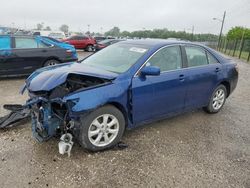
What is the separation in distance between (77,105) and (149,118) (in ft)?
4.47

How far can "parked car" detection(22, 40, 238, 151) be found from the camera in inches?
122

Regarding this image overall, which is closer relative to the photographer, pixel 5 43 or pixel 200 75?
pixel 200 75

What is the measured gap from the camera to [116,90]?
128 inches

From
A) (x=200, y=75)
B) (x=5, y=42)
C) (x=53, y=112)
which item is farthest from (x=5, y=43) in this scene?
(x=200, y=75)

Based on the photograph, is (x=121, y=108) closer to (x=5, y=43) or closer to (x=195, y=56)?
(x=195, y=56)

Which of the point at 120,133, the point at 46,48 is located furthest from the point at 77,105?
the point at 46,48

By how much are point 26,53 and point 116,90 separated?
529 centimetres

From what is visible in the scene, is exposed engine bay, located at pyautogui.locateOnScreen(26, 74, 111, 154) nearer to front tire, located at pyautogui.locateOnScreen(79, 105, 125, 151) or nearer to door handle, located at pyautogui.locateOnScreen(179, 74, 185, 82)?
front tire, located at pyautogui.locateOnScreen(79, 105, 125, 151)

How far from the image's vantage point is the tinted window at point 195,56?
4.30 meters

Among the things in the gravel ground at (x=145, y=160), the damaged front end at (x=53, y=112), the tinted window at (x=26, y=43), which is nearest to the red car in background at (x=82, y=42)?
the tinted window at (x=26, y=43)

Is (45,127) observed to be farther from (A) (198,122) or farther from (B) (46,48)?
(B) (46,48)

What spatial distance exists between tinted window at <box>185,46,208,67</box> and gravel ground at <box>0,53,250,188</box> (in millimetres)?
1191

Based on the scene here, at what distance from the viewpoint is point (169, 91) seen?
3871 mm

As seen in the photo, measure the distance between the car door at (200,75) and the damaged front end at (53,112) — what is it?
68.7 inches
